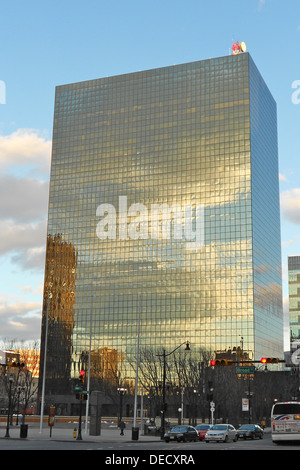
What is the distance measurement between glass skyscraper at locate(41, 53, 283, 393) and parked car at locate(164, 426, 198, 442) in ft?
333

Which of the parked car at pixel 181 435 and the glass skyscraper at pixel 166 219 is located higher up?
the glass skyscraper at pixel 166 219

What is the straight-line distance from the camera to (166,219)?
169125 millimetres

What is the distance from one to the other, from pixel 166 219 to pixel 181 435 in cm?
11700

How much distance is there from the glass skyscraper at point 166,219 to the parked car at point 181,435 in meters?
101

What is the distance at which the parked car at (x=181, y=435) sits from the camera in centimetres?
5394

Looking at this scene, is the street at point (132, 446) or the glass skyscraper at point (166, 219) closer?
the street at point (132, 446)

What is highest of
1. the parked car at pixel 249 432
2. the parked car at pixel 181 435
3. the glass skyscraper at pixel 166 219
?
the glass skyscraper at pixel 166 219

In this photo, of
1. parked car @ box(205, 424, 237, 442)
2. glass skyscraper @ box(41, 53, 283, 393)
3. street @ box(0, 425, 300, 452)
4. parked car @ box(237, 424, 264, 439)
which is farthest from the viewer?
glass skyscraper @ box(41, 53, 283, 393)

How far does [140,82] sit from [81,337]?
252 feet

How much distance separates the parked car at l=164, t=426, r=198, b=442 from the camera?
53.9 meters

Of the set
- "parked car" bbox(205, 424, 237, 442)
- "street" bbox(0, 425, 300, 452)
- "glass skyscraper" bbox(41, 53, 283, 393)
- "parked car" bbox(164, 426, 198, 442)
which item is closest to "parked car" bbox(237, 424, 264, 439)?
"parked car" bbox(164, 426, 198, 442)

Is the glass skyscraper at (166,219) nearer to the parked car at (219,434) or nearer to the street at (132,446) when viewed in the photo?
the parked car at (219,434)

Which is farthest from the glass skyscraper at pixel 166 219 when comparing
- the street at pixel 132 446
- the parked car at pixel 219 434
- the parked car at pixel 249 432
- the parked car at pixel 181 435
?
the street at pixel 132 446

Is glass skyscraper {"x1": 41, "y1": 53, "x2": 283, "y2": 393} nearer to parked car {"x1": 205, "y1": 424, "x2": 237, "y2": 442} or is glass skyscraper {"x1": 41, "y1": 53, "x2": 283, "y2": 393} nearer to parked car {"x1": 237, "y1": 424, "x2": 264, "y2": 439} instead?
parked car {"x1": 237, "y1": 424, "x2": 264, "y2": 439}
